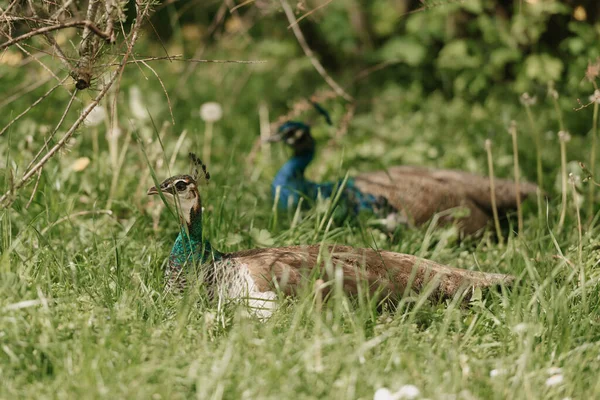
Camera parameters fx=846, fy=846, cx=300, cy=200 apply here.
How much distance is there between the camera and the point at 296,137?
16.0 ft

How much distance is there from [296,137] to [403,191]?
0.70 m

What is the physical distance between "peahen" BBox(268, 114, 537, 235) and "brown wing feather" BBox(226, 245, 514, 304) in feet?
3.48

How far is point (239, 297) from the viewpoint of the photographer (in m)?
2.91

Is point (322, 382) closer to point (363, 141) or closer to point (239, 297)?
point (239, 297)

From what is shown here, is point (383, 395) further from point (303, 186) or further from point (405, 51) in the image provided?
point (405, 51)

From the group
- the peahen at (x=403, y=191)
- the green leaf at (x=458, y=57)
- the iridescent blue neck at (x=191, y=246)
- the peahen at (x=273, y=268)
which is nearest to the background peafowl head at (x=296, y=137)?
the peahen at (x=403, y=191)

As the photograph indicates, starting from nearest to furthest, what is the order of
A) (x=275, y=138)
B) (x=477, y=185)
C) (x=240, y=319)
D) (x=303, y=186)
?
1. (x=240, y=319)
2. (x=303, y=186)
3. (x=477, y=185)
4. (x=275, y=138)

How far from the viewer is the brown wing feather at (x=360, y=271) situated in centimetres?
298

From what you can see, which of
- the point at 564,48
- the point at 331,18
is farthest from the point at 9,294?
the point at 331,18

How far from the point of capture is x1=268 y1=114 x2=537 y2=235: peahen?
450 centimetres

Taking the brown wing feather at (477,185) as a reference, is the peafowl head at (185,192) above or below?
above

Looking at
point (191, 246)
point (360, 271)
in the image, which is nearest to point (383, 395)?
point (360, 271)

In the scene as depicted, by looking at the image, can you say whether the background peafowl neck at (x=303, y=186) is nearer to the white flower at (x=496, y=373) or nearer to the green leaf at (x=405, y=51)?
the white flower at (x=496, y=373)

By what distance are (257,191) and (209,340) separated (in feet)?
6.84
